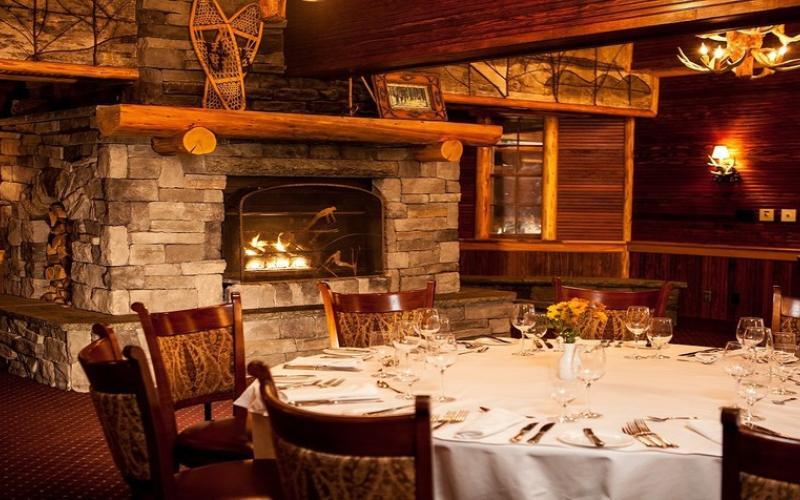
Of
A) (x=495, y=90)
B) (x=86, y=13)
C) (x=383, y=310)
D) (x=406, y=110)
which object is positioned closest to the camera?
(x=383, y=310)

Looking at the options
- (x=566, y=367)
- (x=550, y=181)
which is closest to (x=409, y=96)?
(x=550, y=181)

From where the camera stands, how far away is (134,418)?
8.74 ft

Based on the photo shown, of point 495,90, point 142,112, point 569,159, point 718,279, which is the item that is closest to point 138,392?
point 142,112

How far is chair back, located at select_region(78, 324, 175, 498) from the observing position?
2.58m

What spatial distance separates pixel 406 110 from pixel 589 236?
342 centimetres

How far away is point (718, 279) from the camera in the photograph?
993 centimetres

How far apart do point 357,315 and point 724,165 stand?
261 inches

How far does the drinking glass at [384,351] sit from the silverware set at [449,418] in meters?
0.50

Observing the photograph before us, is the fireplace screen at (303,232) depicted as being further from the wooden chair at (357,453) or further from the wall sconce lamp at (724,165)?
the wooden chair at (357,453)

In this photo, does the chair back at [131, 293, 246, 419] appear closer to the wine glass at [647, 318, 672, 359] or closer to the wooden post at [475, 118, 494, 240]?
the wine glass at [647, 318, 672, 359]

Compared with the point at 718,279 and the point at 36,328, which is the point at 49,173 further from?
the point at 718,279

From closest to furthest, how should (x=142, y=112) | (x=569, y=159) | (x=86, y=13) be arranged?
1. (x=142, y=112)
2. (x=86, y=13)
3. (x=569, y=159)

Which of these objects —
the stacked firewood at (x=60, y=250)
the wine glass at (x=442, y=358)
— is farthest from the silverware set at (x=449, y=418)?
the stacked firewood at (x=60, y=250)

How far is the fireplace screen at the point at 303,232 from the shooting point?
6.72 metres
